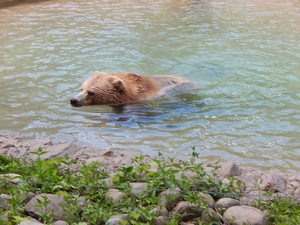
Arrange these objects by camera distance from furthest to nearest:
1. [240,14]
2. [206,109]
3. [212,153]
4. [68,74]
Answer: [240,14]
[68,74]
[206,109]
[212,153]

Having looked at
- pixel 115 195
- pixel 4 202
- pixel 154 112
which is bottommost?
pixel 154 112

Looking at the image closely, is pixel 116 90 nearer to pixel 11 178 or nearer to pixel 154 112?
pixel 154 112

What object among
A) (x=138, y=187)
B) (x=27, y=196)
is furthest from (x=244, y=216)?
(x=27, y=196)

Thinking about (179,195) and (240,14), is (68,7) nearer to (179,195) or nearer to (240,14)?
(240,14)

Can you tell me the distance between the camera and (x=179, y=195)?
14.1ft

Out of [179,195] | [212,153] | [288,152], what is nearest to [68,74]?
[212,153]

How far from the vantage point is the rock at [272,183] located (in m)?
4.86

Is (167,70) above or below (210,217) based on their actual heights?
below

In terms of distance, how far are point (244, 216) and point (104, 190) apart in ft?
4.64

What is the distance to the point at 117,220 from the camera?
3.87 m

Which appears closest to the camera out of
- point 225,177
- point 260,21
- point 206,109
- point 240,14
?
point 225,177

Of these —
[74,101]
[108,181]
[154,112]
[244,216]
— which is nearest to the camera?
[244,216]

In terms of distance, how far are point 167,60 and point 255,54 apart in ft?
7.81

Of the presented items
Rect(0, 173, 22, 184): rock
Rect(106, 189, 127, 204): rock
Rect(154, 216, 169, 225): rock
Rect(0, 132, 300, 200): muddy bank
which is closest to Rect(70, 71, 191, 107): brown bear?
Rect(0, 132, 300, 200): muddy bank
